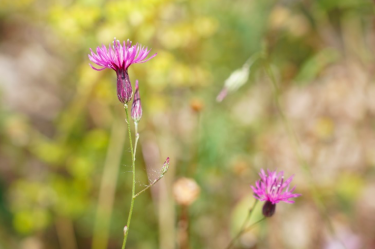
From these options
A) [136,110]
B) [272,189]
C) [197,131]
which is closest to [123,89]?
[136,110]

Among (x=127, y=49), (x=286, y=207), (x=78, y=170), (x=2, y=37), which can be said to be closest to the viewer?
(x=127, y=49)

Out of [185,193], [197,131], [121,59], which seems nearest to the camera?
[121,59]

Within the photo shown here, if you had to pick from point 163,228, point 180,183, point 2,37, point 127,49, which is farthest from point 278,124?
point 2,37

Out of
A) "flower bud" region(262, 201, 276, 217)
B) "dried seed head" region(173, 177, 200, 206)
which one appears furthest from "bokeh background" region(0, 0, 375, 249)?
"flower bud" region(262, 201, 276, 217)

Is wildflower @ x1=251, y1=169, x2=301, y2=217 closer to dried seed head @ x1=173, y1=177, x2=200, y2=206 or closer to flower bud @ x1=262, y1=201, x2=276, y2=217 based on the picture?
flower bud @ x1=262, y1=201, x2=276, y2=217

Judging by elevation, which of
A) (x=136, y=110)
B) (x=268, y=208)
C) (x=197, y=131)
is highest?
(x=197, y=131)

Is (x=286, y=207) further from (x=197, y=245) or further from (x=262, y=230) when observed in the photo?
(x=197, y=245)

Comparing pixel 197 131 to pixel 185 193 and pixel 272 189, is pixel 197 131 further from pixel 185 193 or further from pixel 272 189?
pixel 272 189

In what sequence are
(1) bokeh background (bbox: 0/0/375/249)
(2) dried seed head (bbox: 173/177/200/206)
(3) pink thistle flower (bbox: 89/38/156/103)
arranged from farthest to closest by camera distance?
(1) bokeh background (bbox: 0/0/375/249) < (2) dried seed head (bbox: 173/177/200/206) < (3) pink thistle flower (bbox: 89/38/156/103)
